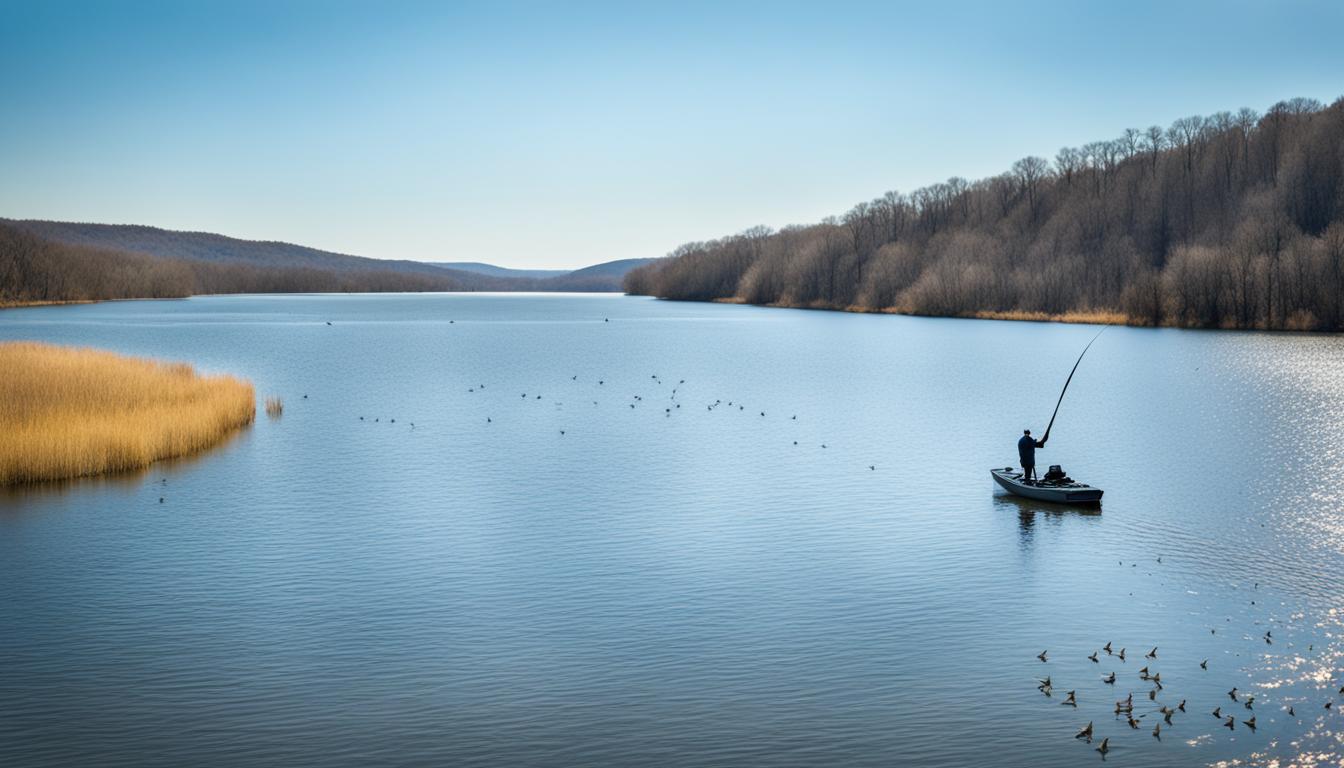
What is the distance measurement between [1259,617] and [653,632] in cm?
1031

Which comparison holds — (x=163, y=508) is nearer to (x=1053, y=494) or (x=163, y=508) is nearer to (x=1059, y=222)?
(x=1053, y=494)

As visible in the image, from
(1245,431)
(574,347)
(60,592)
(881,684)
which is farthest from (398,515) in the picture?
(574,347)

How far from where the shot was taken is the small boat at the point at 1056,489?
27078 mm

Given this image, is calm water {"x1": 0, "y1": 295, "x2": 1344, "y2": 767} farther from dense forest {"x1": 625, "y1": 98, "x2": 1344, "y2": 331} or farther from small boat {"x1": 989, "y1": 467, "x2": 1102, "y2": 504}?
dense forest {"x1": 625, "y1": 98, "x2": 1344, "y2": 331}

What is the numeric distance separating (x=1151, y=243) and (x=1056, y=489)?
14056 centimetres

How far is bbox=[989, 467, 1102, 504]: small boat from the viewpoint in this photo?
27078 millimetres

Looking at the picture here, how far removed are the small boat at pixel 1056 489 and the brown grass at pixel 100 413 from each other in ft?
82.8

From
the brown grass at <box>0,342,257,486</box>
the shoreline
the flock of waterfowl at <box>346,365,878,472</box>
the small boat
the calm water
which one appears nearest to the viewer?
the calm water

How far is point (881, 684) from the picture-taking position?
15.3 m

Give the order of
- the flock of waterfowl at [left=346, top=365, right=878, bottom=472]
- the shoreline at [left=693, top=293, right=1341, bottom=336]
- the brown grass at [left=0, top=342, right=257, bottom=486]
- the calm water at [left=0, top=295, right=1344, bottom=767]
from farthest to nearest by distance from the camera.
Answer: the shoreline at [left=693, top=293, right=1341, bottom=336], the flock of waterfowl at [left=346, top=365, right=878, bottom=472], the brown grass at [left=0, top=342, right=257, bottom=486], the calm water at [left=0, top=295, right=1344, bottom=767]

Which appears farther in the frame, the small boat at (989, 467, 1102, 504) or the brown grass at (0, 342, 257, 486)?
the brown grass at (0, 342, 257, 486)

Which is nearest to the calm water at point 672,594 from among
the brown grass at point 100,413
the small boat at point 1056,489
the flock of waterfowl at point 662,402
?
the small boat at point 1056,489

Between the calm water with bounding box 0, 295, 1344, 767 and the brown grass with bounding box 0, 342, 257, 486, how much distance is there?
1405 mm

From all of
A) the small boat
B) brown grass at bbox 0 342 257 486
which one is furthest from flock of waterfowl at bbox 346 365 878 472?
the small boat
